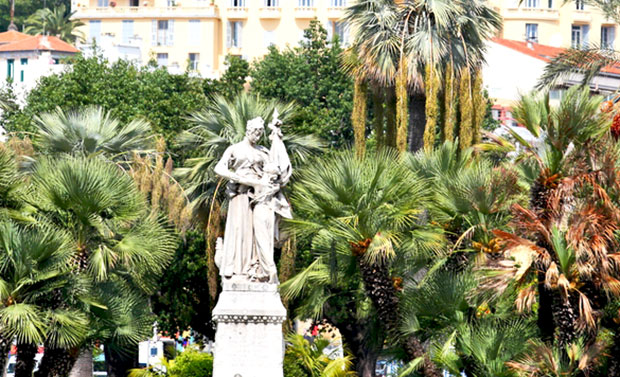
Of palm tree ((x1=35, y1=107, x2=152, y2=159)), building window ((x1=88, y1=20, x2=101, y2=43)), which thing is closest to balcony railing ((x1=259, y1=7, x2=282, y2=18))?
building window ((x1=88, y1=20, x2=101, y2=43))

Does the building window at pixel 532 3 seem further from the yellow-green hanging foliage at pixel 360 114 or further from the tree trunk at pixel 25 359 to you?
the tree trunk at pixel 25 359

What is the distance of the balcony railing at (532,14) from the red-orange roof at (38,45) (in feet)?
90.8

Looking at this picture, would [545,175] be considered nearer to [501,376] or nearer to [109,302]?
[501,376]

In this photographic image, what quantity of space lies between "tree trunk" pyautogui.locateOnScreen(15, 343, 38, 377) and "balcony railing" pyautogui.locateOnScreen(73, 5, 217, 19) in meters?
87.8

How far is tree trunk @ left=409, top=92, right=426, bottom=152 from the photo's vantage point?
35250 millimetres

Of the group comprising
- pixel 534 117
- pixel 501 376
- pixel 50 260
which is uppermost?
pixel 534 117

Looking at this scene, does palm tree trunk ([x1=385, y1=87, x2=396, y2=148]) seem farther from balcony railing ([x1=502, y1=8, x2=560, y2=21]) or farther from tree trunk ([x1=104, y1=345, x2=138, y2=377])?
balcony railing ([x1=502, y1=8, x2=560, y2=21])

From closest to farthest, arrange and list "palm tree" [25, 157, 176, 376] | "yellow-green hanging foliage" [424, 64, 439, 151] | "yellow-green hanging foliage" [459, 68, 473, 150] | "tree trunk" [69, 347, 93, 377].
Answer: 1. "palm tree" [25, 157, 176, 376]
2. "yellow-green hanging foliage" [424, 64, 439, 151]
3. "yellow-green hanging foliage" [459, 68, 473, 150]
4. "tree trunk" [69, 347, 93, 377]

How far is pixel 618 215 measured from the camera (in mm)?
24344

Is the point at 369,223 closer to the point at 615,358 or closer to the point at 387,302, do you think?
the point at 387,302

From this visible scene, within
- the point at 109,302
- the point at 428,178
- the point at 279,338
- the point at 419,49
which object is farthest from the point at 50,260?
the point at 419,49

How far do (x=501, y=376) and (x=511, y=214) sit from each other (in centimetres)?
336

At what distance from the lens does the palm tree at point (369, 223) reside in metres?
25.9

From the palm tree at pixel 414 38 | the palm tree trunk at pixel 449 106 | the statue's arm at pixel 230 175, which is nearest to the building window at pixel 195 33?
the palm tree at pixel 414 38
